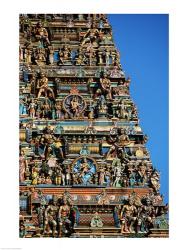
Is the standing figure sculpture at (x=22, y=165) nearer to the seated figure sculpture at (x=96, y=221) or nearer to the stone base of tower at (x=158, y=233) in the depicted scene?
the seated figure sculpture at (x=96, y=221)

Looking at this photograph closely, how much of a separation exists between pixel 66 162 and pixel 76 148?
49 cm

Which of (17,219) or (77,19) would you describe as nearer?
(17,219)

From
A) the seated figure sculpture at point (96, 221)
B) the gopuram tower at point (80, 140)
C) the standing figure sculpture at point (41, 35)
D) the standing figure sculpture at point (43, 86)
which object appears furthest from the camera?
the standing figure sculpture at point (41, 35)

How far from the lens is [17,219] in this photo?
100 ft

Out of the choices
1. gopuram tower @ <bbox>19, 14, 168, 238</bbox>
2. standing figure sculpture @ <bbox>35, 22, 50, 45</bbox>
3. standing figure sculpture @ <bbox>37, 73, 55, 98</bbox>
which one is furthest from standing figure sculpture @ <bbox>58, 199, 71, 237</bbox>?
standing figure sculpture @ <bbox>35, 22, 50, 45</bbox>

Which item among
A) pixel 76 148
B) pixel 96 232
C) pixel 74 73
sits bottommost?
pixel 96 232

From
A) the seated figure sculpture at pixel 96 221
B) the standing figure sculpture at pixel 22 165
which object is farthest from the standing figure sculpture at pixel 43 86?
the seated figure sculpture at pixel 96 221

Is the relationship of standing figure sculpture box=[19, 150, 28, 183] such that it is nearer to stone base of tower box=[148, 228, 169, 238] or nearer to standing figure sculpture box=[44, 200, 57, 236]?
standing figure sculpture box=[44, 200, 57, 236]

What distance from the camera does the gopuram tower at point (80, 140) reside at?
30.9 meters

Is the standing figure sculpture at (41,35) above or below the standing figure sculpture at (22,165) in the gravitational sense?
above

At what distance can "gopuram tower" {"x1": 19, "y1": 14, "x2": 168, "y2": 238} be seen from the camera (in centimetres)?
3092

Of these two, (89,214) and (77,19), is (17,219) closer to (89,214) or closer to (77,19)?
(89,214)

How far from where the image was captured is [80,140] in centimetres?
3172
